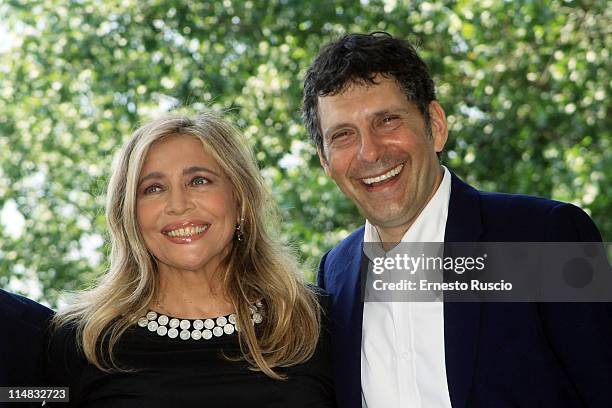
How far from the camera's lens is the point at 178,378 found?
251 cm

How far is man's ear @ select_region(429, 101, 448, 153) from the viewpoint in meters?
2.66

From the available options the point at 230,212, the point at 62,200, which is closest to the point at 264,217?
the point at 230,212

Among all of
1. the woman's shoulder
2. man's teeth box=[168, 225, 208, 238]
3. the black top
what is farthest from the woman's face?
the woman's shoulder

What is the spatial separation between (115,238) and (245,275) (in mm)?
447

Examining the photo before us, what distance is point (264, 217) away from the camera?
114 inches

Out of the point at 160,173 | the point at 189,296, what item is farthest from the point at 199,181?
the point at 189,296

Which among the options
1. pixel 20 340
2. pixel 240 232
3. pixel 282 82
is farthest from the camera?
pixel 282 82

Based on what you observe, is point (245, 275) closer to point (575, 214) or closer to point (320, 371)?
point (320, 371)

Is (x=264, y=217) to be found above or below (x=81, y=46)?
below

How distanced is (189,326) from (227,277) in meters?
0.24

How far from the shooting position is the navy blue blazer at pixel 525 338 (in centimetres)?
211

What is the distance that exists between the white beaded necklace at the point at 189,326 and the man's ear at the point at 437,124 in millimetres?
815

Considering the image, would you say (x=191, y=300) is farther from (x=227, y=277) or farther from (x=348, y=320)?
(x=348, y=320)

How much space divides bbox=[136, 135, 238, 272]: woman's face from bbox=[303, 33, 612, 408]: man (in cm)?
37
